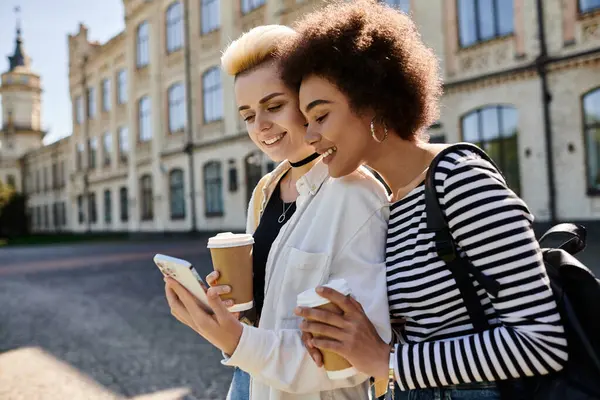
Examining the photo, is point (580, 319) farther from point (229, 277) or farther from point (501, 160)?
point (501, 160)

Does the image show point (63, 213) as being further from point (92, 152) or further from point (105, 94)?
point (105, 94)

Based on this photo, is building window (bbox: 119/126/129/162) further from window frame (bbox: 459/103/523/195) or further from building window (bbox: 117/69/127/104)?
window frame (bbox: 459/103/523/195)

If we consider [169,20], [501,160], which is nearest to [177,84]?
[169,20]

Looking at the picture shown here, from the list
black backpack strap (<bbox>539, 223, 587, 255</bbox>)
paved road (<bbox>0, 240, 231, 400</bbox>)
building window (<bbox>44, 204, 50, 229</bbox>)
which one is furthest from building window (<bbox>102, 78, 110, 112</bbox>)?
black backpack strap (<bbox>539, 223, 587, 255</bbox>)

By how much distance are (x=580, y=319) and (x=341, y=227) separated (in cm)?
59

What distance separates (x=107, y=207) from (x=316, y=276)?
3376 centimetres

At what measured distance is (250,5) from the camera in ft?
65.7

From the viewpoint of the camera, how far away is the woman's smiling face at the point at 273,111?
1759 millimetres

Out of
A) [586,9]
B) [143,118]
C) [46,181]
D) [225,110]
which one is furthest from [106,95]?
[586,9]

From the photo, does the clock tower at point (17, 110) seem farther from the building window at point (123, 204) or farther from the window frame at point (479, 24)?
the window frame at point (479, 24)

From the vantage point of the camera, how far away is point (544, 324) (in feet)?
3.51

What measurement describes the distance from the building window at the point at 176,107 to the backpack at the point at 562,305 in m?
23.5

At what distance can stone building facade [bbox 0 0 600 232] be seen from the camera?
39.4ft

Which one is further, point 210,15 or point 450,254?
point 210,15
